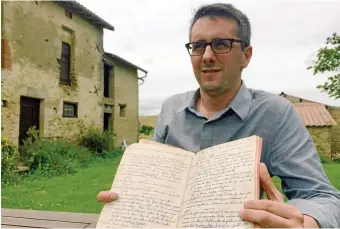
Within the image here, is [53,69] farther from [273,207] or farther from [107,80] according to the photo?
[273,207]

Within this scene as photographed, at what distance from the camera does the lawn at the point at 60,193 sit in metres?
4.25

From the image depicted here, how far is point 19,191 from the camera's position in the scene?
5.29 metres

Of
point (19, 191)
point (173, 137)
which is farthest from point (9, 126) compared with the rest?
point (173, 137)

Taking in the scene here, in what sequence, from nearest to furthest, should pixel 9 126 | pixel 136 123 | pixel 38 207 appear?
pixel 38 207 < pixel 9 126 < pixel 136 123

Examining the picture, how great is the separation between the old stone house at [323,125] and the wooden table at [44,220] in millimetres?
11684

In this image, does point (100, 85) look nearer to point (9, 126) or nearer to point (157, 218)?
point (9, 126)

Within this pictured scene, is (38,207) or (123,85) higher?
(123,85)

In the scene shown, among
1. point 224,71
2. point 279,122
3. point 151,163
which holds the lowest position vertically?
point 151,163

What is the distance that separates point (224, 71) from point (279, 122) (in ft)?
0.96

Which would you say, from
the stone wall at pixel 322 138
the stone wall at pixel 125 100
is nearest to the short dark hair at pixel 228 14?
the stone wall at pixel 125 100

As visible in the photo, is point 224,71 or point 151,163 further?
point 224,71

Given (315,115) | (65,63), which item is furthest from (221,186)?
(315,115)

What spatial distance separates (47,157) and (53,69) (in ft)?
8.90

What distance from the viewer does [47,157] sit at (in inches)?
300
